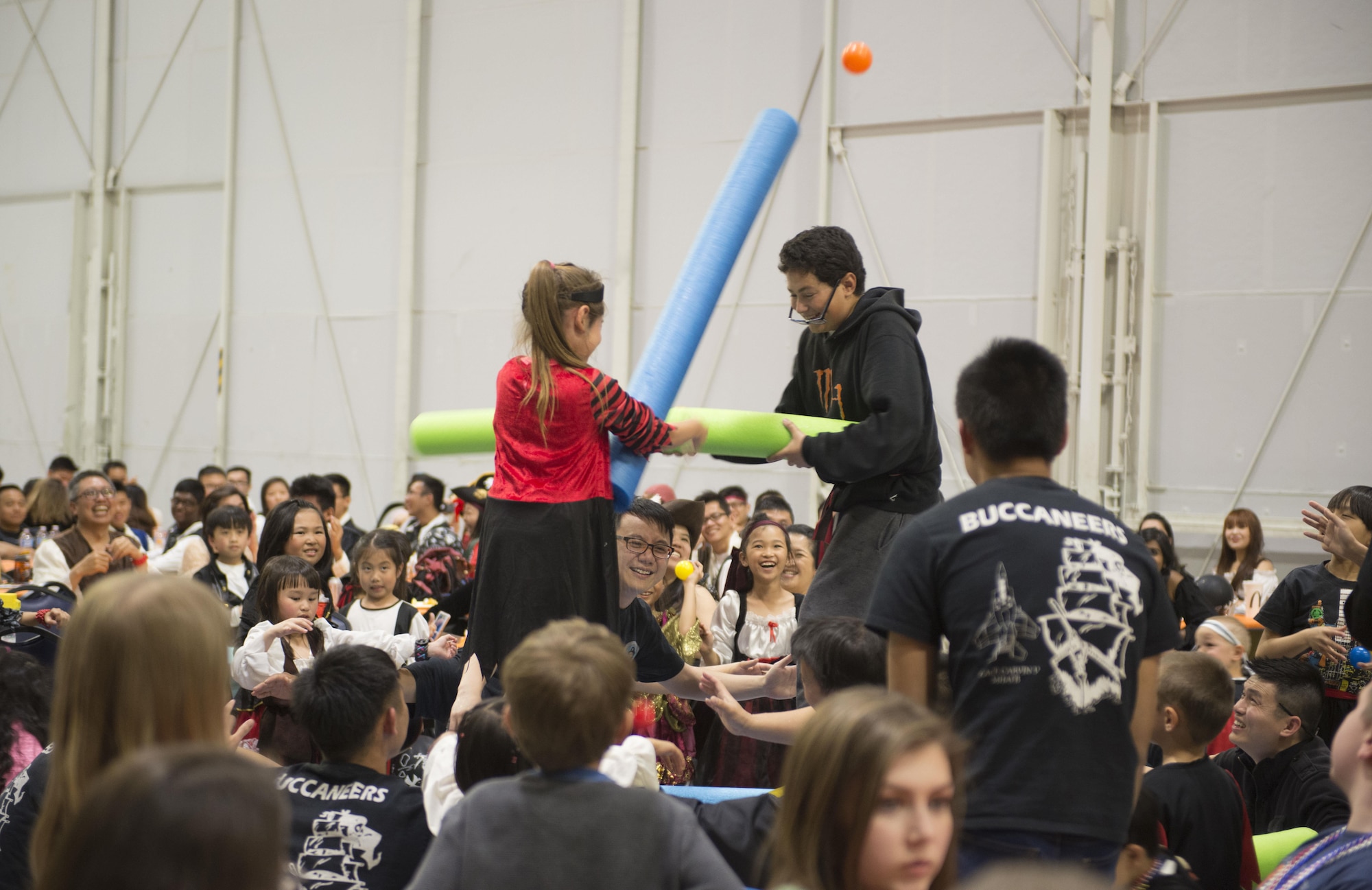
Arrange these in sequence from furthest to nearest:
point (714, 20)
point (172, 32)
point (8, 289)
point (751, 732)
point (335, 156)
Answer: point (8, 289) → point (172, 32) → point (335, 156) → point (714, 20) → point (751, 732)

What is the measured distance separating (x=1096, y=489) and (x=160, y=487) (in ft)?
31.5

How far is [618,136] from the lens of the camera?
11.1 metres

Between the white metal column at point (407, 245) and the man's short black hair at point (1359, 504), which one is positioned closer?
the man's short black hair at point (1359, 504)

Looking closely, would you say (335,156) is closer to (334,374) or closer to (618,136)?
(334,374)

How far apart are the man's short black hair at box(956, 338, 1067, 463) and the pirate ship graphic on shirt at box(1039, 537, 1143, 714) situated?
0.64 ft

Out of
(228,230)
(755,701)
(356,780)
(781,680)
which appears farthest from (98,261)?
(356,780)

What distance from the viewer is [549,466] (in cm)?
305

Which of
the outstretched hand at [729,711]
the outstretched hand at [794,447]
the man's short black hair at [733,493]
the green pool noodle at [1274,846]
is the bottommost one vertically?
the green pool noodle at [1274,846]

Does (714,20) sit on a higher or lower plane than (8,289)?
higher

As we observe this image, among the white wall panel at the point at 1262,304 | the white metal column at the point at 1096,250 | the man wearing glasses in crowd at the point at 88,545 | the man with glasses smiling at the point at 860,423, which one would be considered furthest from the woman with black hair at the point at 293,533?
the white wall panel at the point at 1262,304

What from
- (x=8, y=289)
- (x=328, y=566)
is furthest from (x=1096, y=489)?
(x=8, y=289)

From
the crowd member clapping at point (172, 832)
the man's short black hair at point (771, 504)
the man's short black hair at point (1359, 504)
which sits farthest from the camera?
the man's short black hair at point (771, 504)

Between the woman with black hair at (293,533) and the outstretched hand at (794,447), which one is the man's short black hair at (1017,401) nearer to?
the outstretched hand at (794,447)

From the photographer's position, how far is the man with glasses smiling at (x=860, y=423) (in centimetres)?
314
